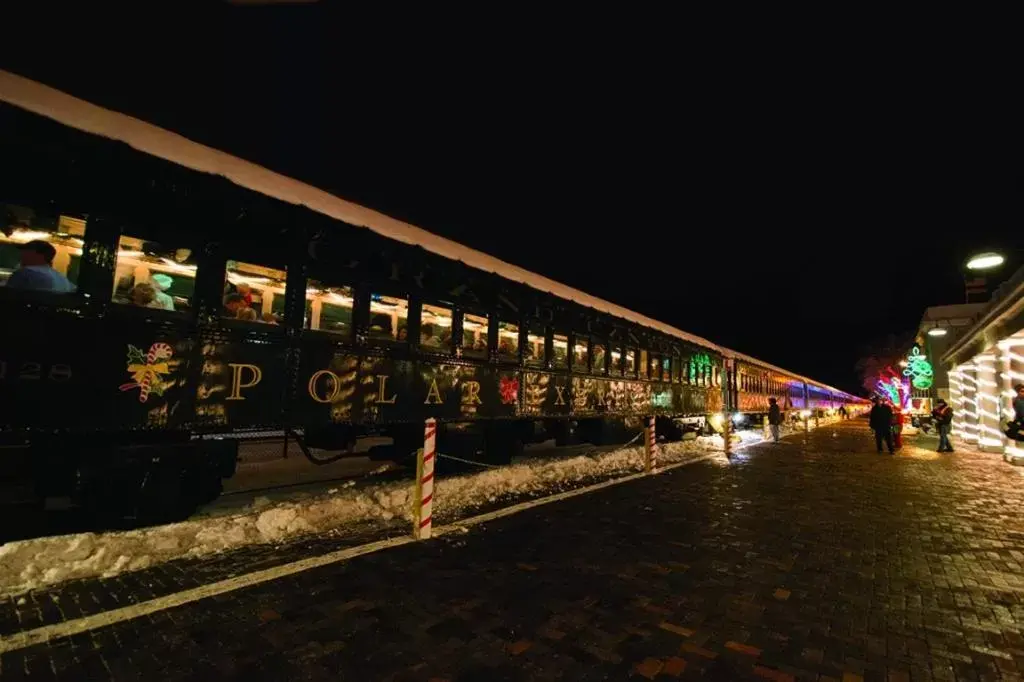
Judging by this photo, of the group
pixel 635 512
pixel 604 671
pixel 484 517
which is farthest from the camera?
pixel 635 512

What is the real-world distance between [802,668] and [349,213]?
258 inches

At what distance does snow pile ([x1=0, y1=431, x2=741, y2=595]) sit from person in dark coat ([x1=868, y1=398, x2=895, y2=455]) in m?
11.0

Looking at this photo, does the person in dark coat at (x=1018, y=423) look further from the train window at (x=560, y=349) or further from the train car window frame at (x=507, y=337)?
the train car window frame at (x=507, y=337)

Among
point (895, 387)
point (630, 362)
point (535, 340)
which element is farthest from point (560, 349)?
point (895, 387)

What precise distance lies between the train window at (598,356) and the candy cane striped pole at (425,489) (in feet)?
21.6

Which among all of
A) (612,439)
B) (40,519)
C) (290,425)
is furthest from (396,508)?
(612,439)

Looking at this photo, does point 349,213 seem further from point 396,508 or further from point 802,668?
point 802,668

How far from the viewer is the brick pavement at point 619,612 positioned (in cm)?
267

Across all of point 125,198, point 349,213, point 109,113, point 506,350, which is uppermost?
point 109,113

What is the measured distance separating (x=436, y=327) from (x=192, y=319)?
11.1ft

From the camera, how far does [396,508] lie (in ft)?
19.8

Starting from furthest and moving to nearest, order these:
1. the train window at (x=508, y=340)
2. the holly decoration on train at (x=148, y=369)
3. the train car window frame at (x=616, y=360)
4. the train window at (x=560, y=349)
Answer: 1. the train car window frame at (x=616, y=360)
2. the train window at (x=560, y=349)
3. the train window at (x=508, y=340)
4. the holly decoration on train at (x=148, y=369)

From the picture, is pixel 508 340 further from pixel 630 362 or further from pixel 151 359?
pixel 151 359

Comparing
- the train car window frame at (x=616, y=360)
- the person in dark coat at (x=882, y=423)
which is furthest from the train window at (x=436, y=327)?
the person in dark coat at (x=882, y=423)
